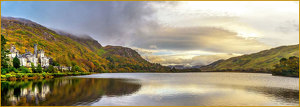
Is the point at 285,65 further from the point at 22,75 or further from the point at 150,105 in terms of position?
the point at 22,75

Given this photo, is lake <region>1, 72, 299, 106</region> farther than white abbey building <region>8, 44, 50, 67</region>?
No

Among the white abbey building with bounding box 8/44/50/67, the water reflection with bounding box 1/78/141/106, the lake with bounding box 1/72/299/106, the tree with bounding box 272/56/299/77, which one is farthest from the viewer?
the tree with bounding box 272/56/299/77

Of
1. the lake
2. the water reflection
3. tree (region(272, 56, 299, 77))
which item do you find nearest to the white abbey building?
the lake

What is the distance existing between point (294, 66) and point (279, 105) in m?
134

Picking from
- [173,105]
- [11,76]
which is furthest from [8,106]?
[11,76]

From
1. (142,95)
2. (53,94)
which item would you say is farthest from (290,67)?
(53,94)

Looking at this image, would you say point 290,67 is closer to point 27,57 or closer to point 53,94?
point 53,94

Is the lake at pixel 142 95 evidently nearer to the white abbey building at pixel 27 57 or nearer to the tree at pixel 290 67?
the white abbey building at pixel 27 57

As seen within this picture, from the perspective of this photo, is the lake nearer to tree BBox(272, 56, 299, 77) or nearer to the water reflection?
the water reflection

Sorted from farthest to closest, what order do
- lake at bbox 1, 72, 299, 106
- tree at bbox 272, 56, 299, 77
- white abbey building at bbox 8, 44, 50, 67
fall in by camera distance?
tree at bbox 272, 56, 299, 77
white abbey building at bbox 8, 44, 50, 67
lake at bbox 1, 72, 299, 106

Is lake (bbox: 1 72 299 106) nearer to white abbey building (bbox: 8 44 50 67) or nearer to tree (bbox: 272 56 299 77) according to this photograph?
white abbey building (bbox: 8 44 50 67)

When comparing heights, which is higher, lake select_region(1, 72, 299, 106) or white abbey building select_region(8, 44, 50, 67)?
white abbey building select_region(8, 44, 50, 67)

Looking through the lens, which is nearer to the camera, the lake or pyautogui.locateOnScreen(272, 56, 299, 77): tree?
the lake

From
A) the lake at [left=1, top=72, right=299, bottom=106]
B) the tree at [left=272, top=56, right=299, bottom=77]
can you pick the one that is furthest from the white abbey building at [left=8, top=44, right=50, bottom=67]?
the tree at [left=272, top=56, right=299, bottom=77]
